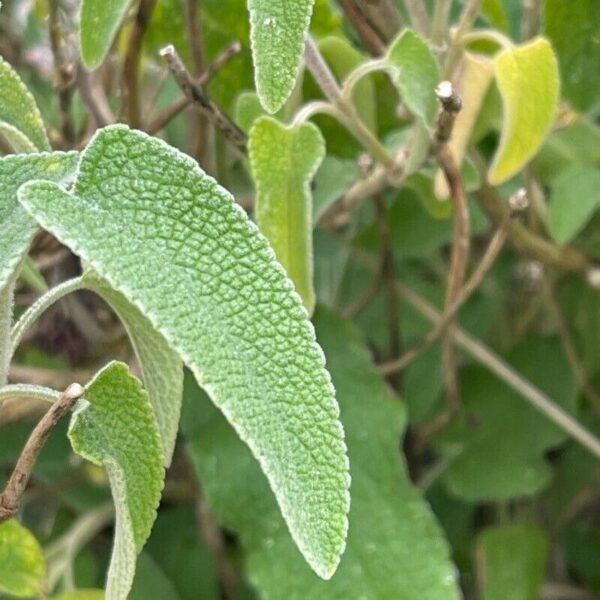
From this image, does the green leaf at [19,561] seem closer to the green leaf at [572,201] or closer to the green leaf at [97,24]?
the green leaf at [97,24]

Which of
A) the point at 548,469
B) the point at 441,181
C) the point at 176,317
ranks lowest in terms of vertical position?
the point at 548,469

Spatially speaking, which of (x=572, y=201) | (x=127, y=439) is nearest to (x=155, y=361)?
(x=127, y=439)

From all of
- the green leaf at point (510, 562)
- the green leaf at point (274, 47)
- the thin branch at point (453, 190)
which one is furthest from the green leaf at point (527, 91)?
the green leaf at point (510, 562)

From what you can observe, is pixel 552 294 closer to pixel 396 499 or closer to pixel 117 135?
pixel 396 499

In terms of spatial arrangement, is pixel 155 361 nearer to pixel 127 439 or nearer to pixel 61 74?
pixel 127 439

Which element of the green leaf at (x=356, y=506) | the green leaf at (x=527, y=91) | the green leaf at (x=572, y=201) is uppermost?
the green leaf at (x=527, y=91)

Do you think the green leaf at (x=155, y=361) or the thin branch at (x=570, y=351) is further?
the thin branch at (x=570, y=351)

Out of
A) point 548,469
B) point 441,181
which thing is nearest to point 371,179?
point 441,181
